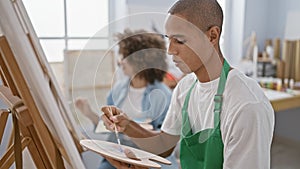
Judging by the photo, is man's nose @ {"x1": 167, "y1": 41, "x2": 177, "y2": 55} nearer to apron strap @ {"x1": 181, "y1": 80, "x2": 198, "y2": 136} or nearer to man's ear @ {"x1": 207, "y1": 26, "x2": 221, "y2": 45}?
man's ear @ {"x1": 207, "y1": 26, "x2": 221, "y2": 45}

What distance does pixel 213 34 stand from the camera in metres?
0.87

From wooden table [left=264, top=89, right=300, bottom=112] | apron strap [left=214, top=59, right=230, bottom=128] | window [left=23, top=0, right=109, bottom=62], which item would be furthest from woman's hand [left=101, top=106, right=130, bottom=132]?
wooden table [left=264, top=89, right=300, bottom=112]

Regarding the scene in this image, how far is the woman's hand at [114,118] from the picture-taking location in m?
0.95

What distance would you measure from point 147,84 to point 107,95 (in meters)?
Result: 0.33

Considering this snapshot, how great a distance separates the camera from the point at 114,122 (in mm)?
960

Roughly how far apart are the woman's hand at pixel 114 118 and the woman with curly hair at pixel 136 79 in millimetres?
20

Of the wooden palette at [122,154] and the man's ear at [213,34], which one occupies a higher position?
the man's ear at [213,34]

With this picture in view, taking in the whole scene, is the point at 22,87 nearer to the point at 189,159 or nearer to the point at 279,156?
the point at 189,159

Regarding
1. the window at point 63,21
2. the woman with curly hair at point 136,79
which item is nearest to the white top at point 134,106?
the woman with curly hair at point 136,79

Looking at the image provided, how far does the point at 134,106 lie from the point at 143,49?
7.1 inches

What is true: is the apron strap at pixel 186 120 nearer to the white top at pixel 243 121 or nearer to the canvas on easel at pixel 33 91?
the white top at pixel 243 121

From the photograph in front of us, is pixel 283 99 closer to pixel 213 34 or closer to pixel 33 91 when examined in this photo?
pixel 213 34

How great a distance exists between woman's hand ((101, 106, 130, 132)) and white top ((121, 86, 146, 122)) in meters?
0.02

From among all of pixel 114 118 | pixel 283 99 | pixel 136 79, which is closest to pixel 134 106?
pixel 114 118
